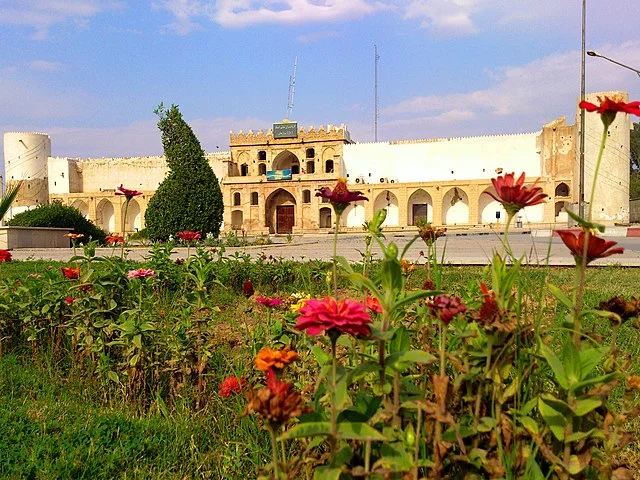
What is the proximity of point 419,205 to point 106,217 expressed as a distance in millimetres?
21460

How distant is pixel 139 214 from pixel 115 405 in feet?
118

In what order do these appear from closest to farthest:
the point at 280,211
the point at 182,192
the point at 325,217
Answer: the point at 182,192
the point at 325,217
the point at 280,211

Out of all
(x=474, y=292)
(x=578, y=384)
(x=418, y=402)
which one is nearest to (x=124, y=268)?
(x=474, y=292)

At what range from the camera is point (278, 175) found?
31.5m

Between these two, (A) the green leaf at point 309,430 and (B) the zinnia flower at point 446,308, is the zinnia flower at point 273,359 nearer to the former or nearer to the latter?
(A) the green leaf at point 309,430

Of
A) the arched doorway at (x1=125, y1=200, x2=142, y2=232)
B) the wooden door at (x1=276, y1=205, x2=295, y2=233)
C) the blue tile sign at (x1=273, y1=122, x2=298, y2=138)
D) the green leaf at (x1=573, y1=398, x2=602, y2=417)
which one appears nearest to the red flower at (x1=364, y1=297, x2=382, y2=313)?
the green leaf at (x1=573, y1=398, x2=602, y2=417)

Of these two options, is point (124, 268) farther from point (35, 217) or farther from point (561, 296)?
point (35, 217)

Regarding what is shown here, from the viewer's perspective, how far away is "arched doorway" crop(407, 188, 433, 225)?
30.6m

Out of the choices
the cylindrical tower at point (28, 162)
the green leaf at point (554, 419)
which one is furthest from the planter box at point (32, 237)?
the cylindrical tower at point (28, 162)

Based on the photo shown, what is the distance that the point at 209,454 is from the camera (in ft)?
5.30

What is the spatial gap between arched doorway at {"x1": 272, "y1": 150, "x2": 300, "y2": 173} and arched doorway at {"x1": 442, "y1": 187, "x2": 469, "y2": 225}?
383 inches

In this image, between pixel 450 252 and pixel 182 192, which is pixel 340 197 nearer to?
pixel 450 252

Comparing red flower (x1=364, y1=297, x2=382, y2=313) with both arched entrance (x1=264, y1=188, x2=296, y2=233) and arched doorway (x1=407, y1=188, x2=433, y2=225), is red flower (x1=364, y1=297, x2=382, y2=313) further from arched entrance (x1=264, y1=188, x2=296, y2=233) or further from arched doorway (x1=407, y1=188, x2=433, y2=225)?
arched entrance (x1=264, y1=188, x2=296, y2=233)

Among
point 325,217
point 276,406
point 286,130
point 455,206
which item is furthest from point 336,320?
point 286,130
